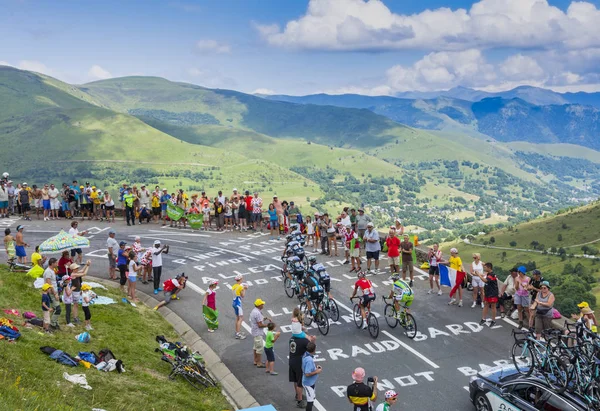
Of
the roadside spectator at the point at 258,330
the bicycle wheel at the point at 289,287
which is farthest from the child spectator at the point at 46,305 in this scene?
the bicycle wheel at the point at 289,287

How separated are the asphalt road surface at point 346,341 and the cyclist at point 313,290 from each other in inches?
38.0

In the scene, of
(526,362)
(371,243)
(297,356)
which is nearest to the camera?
(297,356)

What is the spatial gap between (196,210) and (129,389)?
21.3 meters

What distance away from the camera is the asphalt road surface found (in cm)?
1547

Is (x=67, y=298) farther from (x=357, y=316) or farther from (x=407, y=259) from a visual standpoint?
(x=407, y=259)

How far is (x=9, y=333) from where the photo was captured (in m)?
14.3

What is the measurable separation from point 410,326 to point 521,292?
388 centimetres

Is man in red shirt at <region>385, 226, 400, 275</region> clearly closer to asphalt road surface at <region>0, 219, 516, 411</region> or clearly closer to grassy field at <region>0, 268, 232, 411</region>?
asphalt road surface at <region>0, 219, 516, 411</region>

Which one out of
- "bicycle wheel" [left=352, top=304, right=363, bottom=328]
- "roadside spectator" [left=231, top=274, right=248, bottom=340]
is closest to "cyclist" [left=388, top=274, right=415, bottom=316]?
"bicycle wheel" [left=352, top=304, right=363, bottom=328]

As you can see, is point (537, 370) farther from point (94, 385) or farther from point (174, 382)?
point (94, 385)

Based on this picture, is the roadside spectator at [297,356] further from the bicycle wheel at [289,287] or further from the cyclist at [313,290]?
the bicycle wheel at [289,287]

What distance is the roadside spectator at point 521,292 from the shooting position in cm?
1894

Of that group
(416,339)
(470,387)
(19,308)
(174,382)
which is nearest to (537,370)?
(470,387)

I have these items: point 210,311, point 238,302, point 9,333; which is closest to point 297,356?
point 238,302
